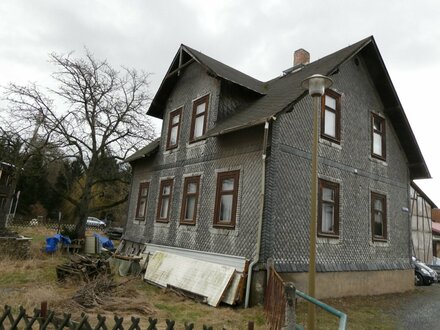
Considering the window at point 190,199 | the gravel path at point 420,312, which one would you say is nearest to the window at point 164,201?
the window at point 190,199

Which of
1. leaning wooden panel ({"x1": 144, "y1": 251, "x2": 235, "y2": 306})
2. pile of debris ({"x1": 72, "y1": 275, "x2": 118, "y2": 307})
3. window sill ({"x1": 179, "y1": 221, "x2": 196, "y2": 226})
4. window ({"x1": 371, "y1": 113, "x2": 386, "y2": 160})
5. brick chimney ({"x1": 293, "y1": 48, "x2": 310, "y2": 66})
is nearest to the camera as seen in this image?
pile of debris ({"x1": 72, "y1": 275, "x2": 118, "y2": 307})

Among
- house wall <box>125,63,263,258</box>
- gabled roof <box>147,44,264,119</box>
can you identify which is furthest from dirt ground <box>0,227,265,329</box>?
gabled roof <box>147,44,264,119</box>

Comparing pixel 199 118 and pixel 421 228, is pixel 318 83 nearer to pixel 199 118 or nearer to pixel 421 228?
pixel 199 118

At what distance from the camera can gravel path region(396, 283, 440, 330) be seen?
9086mm

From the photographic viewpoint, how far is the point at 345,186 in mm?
12711

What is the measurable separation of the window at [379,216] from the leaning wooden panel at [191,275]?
6.82 metres

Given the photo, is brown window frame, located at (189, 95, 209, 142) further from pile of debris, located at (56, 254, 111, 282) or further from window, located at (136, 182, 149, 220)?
pile of debris, located at (56, 254, 111, 282)

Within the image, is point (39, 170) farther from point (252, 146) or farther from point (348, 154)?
point (348, 154)

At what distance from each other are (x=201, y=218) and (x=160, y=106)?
7.52 metres

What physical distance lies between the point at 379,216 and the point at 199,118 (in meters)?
8.24

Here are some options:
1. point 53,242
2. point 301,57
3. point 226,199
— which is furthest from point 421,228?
point 53,242

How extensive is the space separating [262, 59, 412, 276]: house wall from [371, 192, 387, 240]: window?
254 mm

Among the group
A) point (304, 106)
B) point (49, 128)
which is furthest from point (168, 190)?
point (49, 128)

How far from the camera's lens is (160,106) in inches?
701
